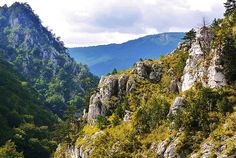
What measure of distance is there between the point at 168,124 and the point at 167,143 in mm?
6067

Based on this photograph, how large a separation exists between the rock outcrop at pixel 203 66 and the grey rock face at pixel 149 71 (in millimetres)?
14044

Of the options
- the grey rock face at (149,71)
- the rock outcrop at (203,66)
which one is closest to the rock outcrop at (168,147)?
the rock outcrop at (203,66)

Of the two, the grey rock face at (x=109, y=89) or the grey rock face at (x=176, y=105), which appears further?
the grey rock face at (x=109, y=89)

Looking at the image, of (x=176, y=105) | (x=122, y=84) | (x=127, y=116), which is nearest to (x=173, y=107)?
(x=176, y=105)

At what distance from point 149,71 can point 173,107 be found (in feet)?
107

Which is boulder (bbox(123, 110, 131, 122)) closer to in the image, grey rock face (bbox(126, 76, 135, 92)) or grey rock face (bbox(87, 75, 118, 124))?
grey rock face (bbox(126, 76, 135, 92))

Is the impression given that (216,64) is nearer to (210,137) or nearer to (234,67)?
(234,67)

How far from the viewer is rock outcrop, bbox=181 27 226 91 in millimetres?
84681

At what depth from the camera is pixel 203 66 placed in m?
91.6

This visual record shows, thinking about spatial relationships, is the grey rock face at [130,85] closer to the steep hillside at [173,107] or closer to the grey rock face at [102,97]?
the steep hillside at [173,107]

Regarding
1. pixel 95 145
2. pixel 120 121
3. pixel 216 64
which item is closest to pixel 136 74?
pixel 120 121

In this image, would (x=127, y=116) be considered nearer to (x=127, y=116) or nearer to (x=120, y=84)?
(x=127, y=116)

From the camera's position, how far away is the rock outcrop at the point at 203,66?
278ft

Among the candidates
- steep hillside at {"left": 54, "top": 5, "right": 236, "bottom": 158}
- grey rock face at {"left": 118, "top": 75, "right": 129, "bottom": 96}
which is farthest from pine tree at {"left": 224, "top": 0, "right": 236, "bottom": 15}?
grey rock face at {"left": 118, "top": 75, "right": 129, "bottom": 96}
